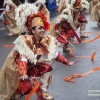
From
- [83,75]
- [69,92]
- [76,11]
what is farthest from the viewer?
[76,11]

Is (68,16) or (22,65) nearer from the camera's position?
(22,65)

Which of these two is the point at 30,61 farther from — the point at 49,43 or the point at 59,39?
the point at 59,39

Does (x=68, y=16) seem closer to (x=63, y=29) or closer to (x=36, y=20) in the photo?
(x=63, y=29)

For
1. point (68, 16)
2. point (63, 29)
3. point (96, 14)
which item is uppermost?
point (68, 16)

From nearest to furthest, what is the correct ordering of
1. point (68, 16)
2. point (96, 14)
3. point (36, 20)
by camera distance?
point (36, 20) → point (68, 16) → point (96, 14)

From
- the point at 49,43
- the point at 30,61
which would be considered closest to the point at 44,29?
the point at 49,43

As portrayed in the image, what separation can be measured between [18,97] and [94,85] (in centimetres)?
132

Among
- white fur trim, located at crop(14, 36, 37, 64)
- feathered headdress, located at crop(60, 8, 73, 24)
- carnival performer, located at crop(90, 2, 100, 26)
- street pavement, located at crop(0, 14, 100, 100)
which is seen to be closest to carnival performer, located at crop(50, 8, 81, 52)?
feathered headdress, located at crop(60, 8, 73, 24)

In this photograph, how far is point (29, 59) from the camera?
353cm

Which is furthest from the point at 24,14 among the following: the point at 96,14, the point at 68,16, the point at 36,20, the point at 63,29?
the point at 96,14

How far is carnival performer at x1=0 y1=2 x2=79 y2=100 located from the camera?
354 cm

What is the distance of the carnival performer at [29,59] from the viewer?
11.6 ft

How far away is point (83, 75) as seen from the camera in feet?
16.5

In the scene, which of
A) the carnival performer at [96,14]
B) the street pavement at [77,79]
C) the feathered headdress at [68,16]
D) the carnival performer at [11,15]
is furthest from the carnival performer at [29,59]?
the carnival performer at [96,14]
